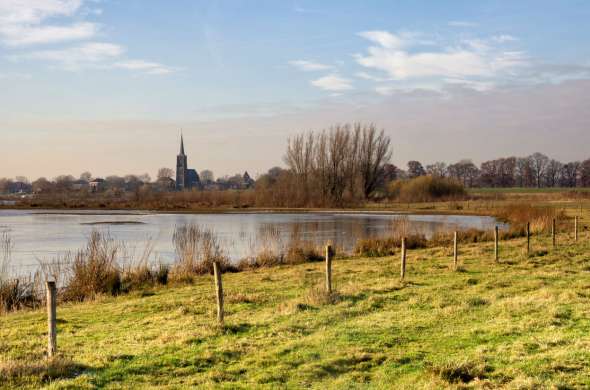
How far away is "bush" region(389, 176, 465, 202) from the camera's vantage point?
74062 millimetres

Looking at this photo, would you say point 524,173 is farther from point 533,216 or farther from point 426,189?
point 533,216

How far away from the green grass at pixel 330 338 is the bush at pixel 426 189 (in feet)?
195

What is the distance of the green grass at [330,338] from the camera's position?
6.80 metres

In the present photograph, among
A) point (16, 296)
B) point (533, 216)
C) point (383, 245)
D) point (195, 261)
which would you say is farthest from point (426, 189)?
point (16, 296)

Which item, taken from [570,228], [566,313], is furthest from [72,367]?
[570,228]

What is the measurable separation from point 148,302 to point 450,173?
134161mm

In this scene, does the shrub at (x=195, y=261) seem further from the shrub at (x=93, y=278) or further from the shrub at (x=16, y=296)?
the shrub at (x=16, y=296)

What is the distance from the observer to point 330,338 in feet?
28.1

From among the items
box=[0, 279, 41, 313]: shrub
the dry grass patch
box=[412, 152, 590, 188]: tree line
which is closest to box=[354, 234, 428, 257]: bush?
box=[0, 279, 41, 313]: shrub

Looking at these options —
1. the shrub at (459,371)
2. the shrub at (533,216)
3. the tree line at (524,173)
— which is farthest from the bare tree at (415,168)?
the shrub at (459,371)

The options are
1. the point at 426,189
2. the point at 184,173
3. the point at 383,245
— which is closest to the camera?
the point at 383,245

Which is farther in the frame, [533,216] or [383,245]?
[533,216]

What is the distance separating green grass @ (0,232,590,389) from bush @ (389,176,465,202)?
5948 centimetres

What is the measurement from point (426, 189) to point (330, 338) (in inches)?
2678
